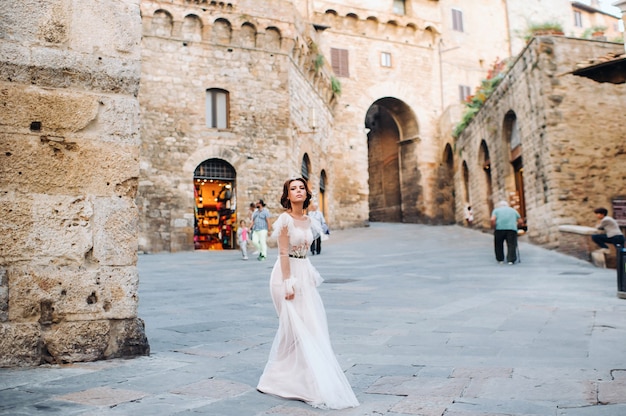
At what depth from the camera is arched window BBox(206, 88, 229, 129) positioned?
18109 millimetres

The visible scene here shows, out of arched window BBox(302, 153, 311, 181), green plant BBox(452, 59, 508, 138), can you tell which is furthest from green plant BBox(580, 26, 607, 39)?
arched window BBox(302, 153, 311, 181)

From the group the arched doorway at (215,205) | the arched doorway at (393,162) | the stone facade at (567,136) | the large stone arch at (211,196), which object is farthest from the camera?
the arched doorway at (393,162)

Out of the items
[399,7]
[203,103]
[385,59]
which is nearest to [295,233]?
[203,103]

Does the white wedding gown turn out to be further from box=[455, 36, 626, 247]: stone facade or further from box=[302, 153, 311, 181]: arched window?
box=[302, 153, 311, 181]: arched window

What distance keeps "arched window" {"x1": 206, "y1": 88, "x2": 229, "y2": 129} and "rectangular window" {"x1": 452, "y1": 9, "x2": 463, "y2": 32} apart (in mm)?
16732

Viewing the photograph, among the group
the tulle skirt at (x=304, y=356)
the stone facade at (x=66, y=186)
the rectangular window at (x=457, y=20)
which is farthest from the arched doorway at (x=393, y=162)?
the tulle skirt at (x=304, y=356)

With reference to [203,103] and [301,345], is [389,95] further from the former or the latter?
[301,345]

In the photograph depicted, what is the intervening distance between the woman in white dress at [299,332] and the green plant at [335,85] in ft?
72.2

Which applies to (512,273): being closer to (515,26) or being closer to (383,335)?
(383,335)

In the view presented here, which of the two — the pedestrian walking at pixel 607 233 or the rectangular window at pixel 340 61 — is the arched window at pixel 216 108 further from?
the pedestrian walking at pixel 607 233

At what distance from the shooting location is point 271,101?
18.8 meters

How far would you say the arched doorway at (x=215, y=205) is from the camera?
706 inches

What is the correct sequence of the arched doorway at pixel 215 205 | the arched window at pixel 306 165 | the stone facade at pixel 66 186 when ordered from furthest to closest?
the arched window at pixel 306 165 → the arched doorway at pixel 215 205 → the stone facade at pixel 66 186

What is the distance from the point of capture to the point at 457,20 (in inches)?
1185
